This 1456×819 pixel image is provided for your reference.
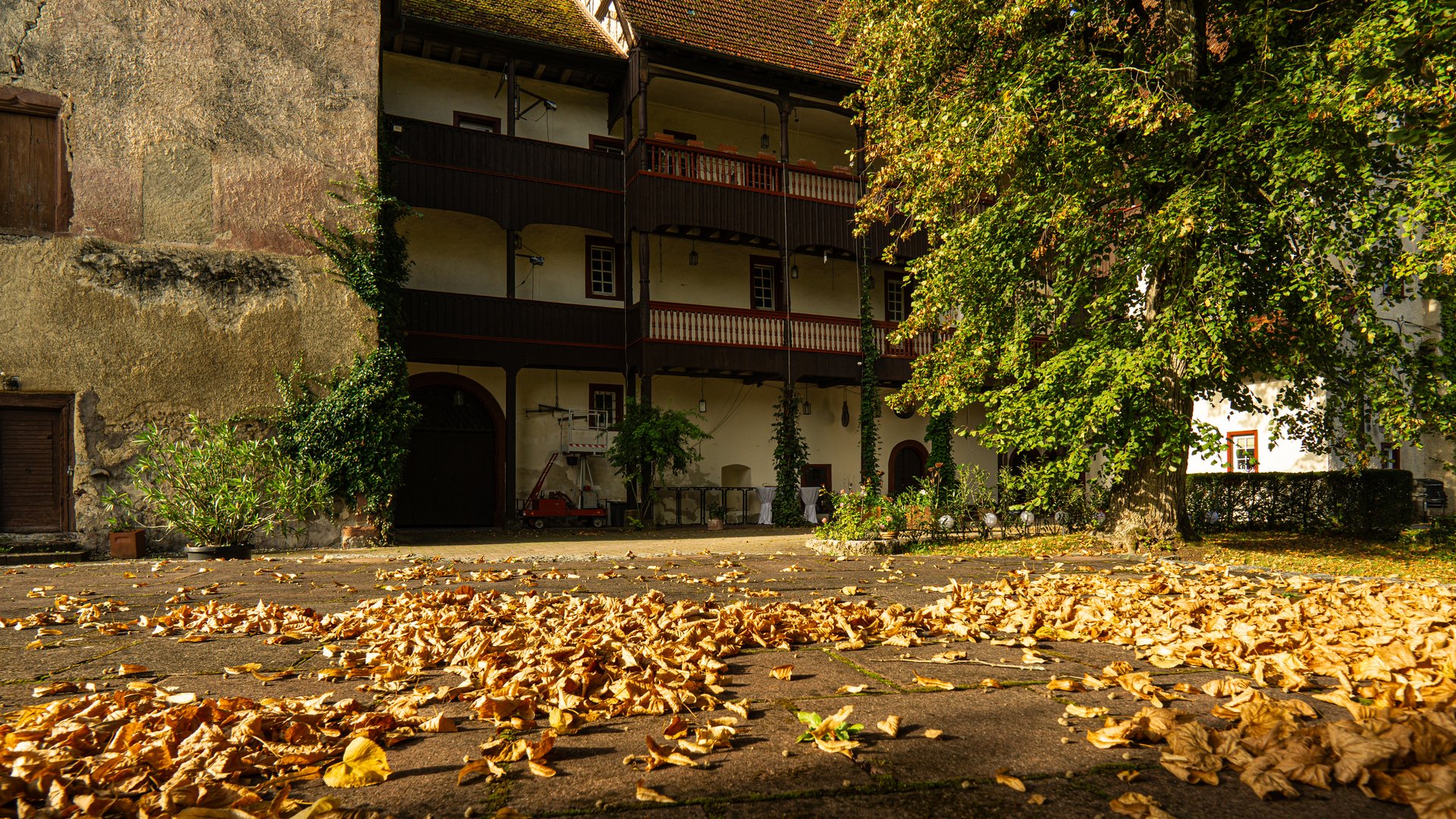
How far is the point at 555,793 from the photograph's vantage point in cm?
195

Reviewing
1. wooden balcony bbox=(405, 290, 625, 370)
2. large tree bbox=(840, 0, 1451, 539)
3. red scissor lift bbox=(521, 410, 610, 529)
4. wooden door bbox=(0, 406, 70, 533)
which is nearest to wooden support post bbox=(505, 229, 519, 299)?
wooden balcony bbox=(405, 290, 625, 370)

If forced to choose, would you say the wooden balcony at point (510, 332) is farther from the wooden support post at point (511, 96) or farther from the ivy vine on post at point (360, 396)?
the wooden support post at point (511, 96)

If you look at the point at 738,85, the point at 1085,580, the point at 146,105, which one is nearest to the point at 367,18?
the point at 146,105

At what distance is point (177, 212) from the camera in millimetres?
11453

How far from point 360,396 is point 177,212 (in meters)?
3.56

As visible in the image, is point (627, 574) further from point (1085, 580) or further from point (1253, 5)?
point (1253, 5)

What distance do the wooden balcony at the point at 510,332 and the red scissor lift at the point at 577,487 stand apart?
4.30 ft

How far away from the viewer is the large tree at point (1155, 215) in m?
7.91

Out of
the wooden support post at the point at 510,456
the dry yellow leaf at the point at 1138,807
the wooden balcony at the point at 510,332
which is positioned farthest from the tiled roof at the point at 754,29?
the dry yellow leaf at the point at 1138,807

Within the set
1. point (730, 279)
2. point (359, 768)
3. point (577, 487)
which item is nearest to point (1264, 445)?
point (730, 279)

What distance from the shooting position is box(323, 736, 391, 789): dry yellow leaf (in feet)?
6.60

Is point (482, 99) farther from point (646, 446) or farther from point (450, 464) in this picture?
point (646, 446)

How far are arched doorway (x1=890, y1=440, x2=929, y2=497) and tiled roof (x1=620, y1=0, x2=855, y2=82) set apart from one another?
9.01 m

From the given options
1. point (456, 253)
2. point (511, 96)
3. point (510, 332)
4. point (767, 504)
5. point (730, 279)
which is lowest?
point (767, 504)
